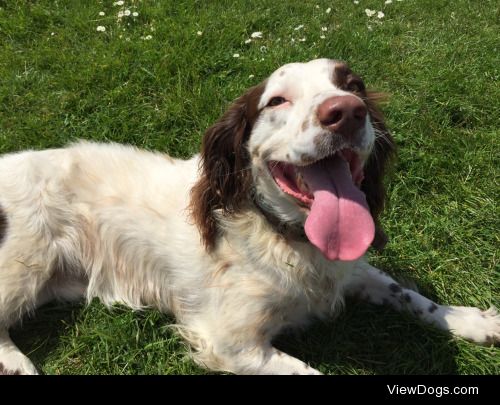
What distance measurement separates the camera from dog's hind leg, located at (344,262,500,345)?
3.01m

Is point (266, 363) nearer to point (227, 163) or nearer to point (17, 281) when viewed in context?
point (227, 163)

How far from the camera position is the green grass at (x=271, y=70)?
3.07 m

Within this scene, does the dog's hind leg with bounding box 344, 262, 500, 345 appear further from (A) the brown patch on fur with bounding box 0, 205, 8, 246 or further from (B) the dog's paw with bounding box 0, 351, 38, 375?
(A) the brown patch on fur with bounding box 0, 205, 8, 246

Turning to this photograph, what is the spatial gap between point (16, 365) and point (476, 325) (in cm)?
244

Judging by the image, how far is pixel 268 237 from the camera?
2.76 meters

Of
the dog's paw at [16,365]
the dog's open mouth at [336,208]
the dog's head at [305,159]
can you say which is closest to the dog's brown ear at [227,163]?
the dog's head at [305,159]

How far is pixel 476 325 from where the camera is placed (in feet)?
9.89

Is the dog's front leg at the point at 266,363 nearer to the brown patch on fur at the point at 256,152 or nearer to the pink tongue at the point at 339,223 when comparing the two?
the pink tongue at the point at 339,223

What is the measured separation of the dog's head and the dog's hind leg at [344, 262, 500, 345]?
45 cm

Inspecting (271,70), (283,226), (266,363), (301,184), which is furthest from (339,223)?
(271,70)

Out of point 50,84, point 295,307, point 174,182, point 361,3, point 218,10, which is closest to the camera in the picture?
point 295,307

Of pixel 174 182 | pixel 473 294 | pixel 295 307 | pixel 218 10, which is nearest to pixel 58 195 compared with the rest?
pixel 174 182
